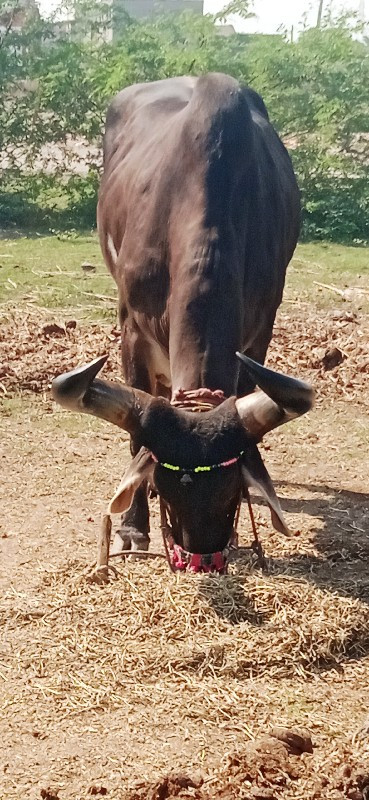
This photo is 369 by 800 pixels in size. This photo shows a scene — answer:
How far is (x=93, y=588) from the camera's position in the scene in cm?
573

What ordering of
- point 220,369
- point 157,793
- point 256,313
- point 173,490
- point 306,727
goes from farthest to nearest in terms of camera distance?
1. point 256,313
2. point 220,369
3. point 173,490
4. point 306,727
5. point 157,793

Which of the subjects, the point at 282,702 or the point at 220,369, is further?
the point at 220,369

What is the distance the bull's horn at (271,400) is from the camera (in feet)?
16.1

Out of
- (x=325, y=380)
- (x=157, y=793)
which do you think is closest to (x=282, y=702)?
(x=157, y=793)

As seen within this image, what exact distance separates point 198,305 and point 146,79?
547 inches

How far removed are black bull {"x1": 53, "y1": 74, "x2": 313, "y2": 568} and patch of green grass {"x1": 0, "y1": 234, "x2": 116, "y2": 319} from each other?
4410mm

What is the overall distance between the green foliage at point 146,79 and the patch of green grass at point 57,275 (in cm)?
217

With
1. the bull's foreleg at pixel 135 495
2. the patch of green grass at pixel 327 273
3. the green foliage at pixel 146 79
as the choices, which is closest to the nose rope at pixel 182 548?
the bull's foreleg at pixel 135 495

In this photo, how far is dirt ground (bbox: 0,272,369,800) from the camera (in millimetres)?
4203

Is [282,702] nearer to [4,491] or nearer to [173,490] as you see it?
[173,490]

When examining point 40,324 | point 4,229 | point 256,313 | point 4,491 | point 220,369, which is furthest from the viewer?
point 4,229

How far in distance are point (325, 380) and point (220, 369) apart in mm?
4341

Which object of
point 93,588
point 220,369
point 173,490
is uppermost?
point 220,369

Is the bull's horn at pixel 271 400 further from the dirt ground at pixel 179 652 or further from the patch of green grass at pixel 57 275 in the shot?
the patch of green grass at pixel 57 275
